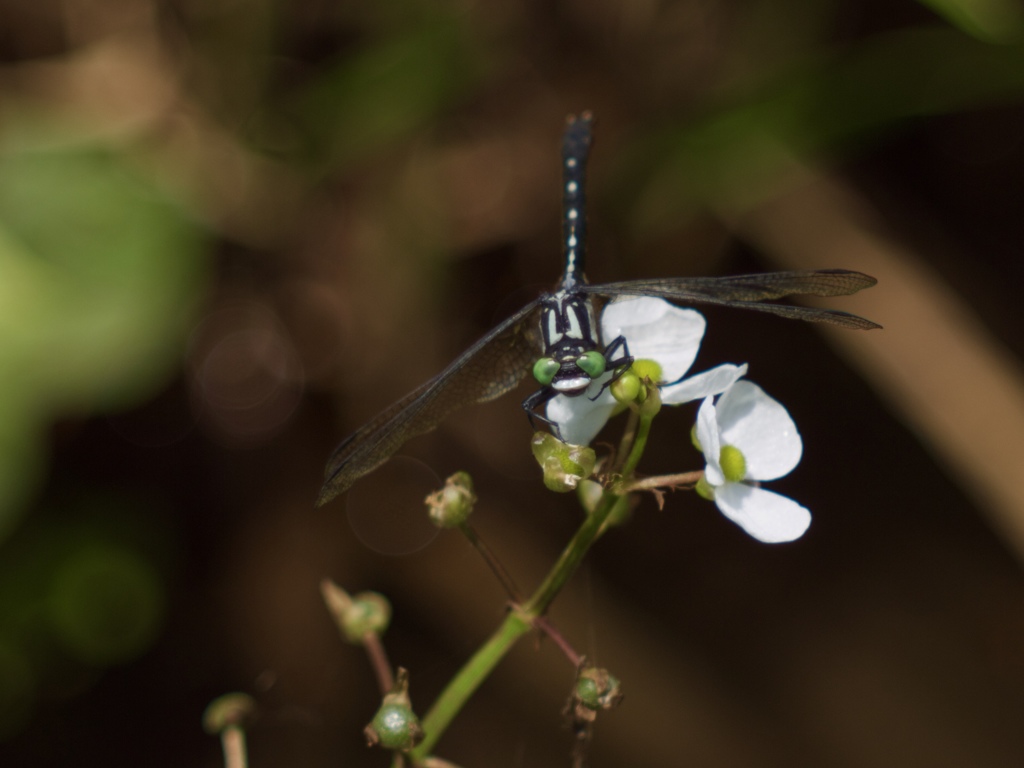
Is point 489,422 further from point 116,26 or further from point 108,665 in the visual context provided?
point 116,26

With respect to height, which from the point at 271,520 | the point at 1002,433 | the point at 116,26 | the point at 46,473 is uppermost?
the point at 1002,433

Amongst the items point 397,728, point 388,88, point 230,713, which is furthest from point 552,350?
point 388,88

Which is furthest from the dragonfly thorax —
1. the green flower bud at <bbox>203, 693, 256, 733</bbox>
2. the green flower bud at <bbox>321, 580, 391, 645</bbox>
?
the green flower bud at <bbox>203, 693, 256, 733</bbox>

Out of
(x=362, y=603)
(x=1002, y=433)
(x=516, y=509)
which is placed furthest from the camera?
(x=516, y=509)

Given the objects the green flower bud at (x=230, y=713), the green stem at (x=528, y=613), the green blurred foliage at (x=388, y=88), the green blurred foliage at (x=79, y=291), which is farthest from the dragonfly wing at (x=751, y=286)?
the green blurred foliage at (x=388, y=88)

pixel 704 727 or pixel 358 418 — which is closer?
pixel 704 727

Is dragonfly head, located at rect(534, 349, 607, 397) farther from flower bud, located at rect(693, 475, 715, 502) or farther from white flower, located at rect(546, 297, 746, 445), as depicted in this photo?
flower bud, located at rect(693, 475, 715, 502)

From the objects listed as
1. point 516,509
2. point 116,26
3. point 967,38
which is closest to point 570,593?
point 516,509

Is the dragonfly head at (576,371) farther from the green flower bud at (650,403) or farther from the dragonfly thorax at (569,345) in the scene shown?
the green flower bud at (650,403)
